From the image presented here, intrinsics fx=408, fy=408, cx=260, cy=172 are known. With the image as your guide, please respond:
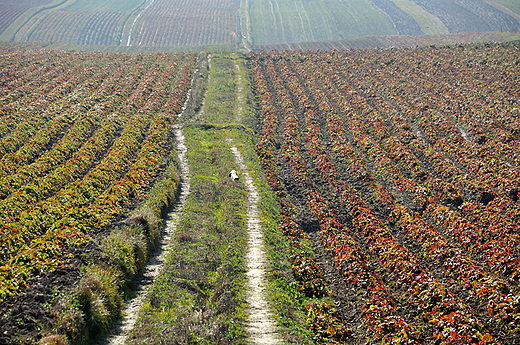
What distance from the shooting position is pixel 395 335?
492 inches

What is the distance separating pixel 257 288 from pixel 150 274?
4578mm

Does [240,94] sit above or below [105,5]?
below

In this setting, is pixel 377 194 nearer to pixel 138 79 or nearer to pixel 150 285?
pixel 150 285

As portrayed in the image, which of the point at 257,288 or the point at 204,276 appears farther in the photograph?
the point at 204,276

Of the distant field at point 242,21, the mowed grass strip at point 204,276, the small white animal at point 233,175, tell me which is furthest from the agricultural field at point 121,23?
the mowed grass strip at point 204,276

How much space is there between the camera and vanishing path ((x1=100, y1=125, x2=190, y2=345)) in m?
12.5

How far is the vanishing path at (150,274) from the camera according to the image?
12.5 meters

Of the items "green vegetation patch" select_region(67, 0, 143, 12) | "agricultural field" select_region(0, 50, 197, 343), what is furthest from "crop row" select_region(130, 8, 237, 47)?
"agricultural field" select_region(0, 50, 197, 343)

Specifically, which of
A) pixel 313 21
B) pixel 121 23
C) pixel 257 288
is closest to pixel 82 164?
pixel 257 288

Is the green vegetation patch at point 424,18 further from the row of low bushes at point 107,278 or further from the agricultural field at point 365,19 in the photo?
the row of low bushes at point 107,278

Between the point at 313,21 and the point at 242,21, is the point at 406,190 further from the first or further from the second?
the point at 242,21

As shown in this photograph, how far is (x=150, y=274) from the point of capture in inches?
666

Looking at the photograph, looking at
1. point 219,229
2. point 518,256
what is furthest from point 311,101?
point 518,256

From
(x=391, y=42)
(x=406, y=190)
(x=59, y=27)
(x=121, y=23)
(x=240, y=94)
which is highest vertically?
(x=121, y=23)
